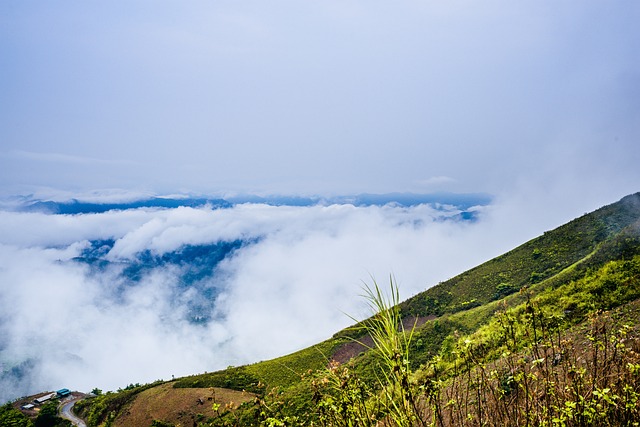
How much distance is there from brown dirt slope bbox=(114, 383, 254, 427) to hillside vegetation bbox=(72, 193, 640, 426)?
0.27 m

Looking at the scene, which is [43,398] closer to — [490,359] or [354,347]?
[354,347]

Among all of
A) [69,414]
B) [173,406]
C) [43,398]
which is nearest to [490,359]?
[173,406]

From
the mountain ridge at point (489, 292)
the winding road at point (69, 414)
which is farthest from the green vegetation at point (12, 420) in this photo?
the mountain ridge at point (489, 292)

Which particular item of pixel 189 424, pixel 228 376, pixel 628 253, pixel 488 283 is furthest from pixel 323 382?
pixel 488 283

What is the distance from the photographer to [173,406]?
30422mm

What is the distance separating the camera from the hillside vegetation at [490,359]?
267cm

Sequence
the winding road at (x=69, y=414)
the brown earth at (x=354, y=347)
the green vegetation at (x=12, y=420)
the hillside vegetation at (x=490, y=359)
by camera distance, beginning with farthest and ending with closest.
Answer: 1. the winding road at (x=69, y=414)
2. the green vegetation at (x=12, y=420)
3. the brown earth at (x=354, y=347)
4. the hillside vegetation at (x=490, y=359)

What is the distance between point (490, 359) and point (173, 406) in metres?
28.1

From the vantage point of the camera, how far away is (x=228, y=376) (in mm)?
35250

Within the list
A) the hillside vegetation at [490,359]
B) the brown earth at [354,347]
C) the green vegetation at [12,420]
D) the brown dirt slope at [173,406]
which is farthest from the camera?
the green vegetation at [12,420]

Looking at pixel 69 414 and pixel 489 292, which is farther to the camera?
pixel 69 414

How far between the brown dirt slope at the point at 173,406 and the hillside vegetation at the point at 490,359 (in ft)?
0.88

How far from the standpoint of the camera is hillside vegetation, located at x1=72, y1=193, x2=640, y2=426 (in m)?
2.67

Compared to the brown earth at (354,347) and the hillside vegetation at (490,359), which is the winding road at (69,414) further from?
the brown earth at (354,347)
